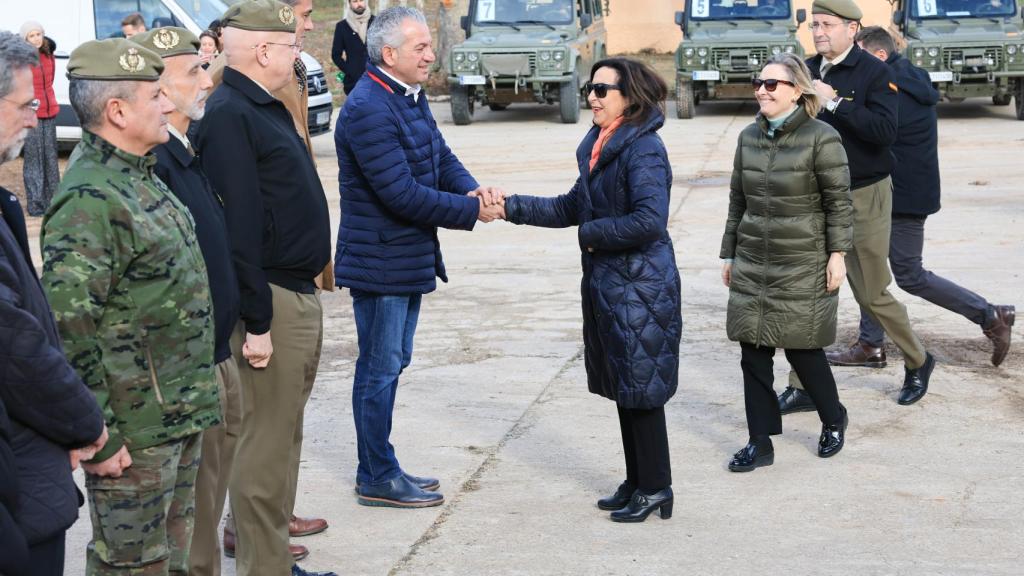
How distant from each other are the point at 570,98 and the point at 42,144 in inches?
339

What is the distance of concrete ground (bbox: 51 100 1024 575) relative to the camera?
492cm

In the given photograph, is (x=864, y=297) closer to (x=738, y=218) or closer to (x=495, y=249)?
(x=738, y=218)

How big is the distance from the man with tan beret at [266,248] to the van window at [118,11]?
1278cm

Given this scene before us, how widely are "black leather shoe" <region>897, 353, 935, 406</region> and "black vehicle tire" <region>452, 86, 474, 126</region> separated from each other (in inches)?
539

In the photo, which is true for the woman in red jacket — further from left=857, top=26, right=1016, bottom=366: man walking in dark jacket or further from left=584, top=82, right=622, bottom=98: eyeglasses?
left=584, top=82, right=622, bottom=98: eyeglasses

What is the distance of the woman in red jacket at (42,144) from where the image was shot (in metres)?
12.9

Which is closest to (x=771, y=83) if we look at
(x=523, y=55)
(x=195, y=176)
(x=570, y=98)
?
(x=195, y=176)

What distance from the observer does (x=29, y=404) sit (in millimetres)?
2955

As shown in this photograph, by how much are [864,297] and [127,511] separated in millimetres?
4414

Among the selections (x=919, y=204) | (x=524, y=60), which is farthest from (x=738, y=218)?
(x=524, y=60)

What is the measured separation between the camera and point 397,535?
515 cm

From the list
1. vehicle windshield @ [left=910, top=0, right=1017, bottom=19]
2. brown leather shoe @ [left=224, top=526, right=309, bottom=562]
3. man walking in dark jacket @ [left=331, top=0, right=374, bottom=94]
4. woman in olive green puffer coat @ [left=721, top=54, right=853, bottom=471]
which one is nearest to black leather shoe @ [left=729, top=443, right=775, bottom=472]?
woman in olive green puffer coat @ [left=721, top=54, right=853, bottom=471]

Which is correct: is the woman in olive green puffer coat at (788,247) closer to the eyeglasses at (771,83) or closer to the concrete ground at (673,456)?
the eyeglasses at (771,83)

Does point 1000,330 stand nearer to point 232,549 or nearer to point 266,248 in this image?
point 232,549
